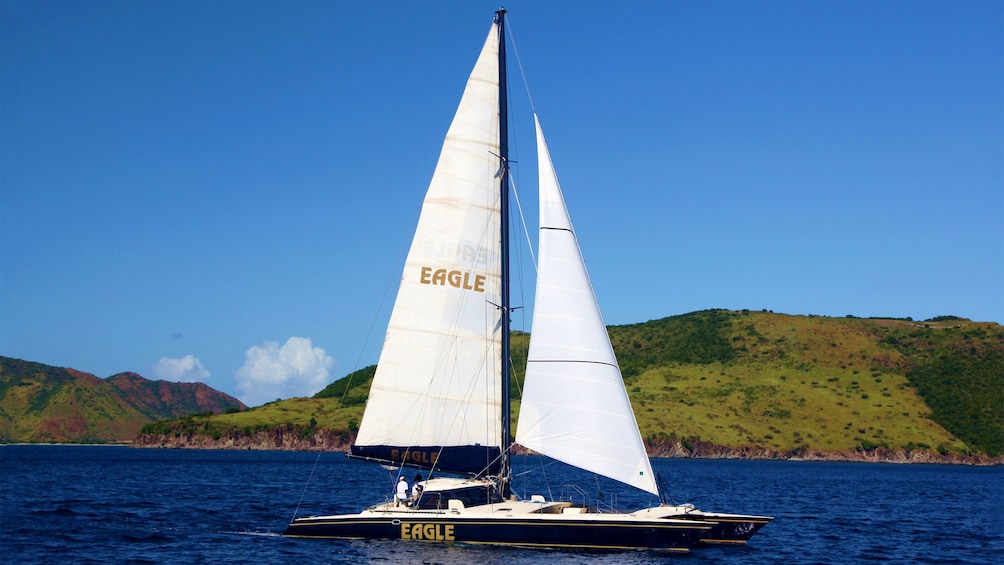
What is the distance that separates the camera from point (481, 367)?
3691 cm

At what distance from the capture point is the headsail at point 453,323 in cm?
3666

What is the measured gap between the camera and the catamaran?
114 ft

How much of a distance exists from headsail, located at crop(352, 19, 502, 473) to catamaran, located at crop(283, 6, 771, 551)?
0.04 metres

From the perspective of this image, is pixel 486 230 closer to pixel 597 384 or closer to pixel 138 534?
pixel 597 384

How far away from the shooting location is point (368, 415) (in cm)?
3681

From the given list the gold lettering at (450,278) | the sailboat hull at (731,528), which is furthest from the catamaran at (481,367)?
the sailboat hull at (731,528)

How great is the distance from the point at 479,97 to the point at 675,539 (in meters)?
17.6

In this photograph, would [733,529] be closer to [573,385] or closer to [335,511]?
[573,385]

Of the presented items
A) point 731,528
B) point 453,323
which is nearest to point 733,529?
point 731,528

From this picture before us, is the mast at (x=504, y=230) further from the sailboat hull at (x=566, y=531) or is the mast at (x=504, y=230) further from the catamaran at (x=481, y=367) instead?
the sailboat hull at (x=566, y=531)

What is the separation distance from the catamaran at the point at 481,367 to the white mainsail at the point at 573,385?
0.05 meters

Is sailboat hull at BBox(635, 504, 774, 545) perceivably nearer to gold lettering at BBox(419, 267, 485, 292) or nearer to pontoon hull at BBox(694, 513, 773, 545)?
pontoon hull at BBox(694, 513, 773, 545)

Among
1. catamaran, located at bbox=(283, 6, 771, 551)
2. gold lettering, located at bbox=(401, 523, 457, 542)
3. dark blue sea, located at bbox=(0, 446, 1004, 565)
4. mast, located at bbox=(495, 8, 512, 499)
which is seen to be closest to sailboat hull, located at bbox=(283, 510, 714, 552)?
gold lettering, located at bbox=(401, 523, 457, 542)

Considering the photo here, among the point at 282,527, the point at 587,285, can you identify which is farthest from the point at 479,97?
the point at 282,527
